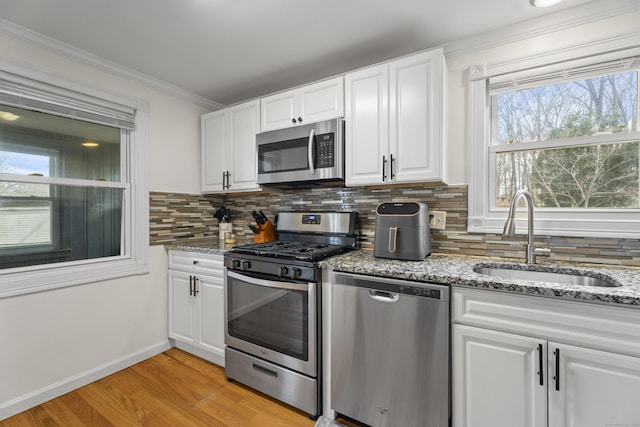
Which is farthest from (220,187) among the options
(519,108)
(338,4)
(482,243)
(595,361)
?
(595,361)

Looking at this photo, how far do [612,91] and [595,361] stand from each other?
1.43 meters

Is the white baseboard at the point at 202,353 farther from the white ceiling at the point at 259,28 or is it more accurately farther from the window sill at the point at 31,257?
the white ceiling at the point at 259,28

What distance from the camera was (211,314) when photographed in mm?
2270

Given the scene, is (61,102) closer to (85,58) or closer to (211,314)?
(85,58)

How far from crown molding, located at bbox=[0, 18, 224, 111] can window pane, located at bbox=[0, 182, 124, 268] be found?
2.89 ft

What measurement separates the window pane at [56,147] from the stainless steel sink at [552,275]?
105 inches

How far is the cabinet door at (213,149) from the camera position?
2.67 meters

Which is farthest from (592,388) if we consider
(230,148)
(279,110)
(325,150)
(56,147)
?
(56,147)

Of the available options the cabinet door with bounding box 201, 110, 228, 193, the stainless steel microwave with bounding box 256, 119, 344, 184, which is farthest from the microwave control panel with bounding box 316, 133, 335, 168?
the cabinet door with bounding box 201, 110, 228, 193

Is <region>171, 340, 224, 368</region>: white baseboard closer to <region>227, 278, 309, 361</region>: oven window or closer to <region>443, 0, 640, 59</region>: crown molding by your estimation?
<region>227, 278, 309, 361</region>: oven window

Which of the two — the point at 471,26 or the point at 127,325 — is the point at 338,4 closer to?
the point at 471,26

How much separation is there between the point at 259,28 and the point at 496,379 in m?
2.22

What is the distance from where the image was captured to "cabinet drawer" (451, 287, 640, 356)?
43.4 inches

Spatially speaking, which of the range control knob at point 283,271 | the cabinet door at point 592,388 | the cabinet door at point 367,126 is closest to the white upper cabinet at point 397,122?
the cabinet door at point 367,126
